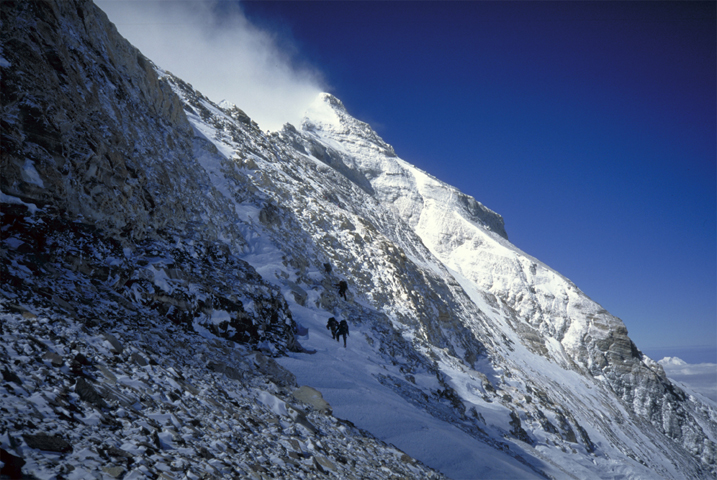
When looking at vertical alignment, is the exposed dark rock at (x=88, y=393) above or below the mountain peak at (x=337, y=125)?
below

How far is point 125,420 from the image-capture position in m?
5.25

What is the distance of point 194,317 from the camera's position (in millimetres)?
11781

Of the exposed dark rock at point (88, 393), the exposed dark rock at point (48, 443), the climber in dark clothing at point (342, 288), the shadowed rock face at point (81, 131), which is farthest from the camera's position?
the climber in dark clothing at point (342, 288)

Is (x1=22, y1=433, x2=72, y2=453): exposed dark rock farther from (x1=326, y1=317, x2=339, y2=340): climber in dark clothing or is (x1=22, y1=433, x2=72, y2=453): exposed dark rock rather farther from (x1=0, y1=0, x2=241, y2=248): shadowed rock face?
(x1=326, y1=317, x2=339, y2=340): climber in dark clothing

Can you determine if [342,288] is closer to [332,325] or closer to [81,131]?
[332,325]

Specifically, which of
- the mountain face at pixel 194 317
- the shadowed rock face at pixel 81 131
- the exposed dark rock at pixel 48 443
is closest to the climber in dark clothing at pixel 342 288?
the mountain face at pixel 194 317

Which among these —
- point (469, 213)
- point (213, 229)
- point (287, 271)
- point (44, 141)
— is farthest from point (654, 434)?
point (44, 141)

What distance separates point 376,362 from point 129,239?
12261mm

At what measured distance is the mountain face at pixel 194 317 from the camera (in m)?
5.48

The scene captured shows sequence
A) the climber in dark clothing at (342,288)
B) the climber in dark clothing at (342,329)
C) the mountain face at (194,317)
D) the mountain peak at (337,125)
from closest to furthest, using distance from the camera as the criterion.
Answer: the mountain face at (194,317)
the climber in dark clothing at (342,329)
the climber in dark clothing at (342,288)
the mountain peak at (337,125)

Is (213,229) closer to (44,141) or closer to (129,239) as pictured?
(129,239)

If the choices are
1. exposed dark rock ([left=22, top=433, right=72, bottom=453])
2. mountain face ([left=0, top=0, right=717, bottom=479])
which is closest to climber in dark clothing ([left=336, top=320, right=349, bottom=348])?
mountain face ([left=0, top=0, right=717, bottom=479])

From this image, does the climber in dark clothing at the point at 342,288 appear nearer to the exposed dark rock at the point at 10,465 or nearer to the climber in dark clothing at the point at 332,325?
the climber in dark clothing at the point at 332,325

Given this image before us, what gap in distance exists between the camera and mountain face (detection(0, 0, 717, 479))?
5.48m
